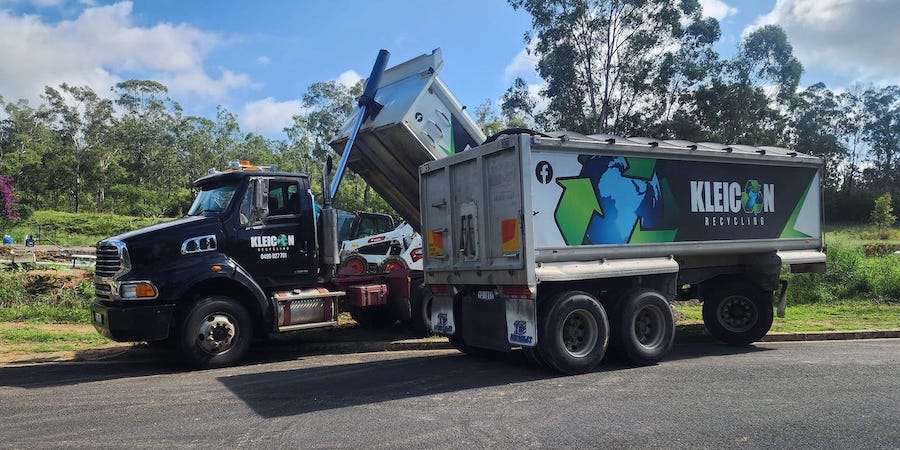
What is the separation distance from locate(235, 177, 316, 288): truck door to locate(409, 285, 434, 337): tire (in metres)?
1.93

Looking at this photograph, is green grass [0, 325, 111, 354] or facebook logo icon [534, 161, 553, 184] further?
green grass [0, 325, 111, 354]

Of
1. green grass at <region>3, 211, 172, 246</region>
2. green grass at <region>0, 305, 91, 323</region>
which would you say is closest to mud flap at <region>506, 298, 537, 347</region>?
green grass at <region>0, 305, 91, 323</region>

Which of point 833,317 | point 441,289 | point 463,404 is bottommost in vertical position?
point 833,317

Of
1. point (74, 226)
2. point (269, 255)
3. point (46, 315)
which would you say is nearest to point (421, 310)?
point (269, 255)

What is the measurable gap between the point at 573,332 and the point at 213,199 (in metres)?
5.51

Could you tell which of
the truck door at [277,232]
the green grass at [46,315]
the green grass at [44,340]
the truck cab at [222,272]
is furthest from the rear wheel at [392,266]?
the green grass at [46,315]

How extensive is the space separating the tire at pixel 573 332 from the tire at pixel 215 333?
4.15 metres

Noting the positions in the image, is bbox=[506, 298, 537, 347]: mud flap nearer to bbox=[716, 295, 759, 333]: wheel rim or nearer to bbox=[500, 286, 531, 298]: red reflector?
bbox=[500, 286, 531, 298]: red reflector

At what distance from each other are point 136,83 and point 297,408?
63.7 meters

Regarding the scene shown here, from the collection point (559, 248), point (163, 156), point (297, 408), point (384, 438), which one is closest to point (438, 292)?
point (559, 248)

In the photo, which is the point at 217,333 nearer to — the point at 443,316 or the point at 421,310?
the point at 443,316

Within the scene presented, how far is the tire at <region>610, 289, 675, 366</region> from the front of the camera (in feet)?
27.4

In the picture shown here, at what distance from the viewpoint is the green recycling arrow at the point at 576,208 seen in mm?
8055

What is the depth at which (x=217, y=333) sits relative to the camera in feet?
29.1
